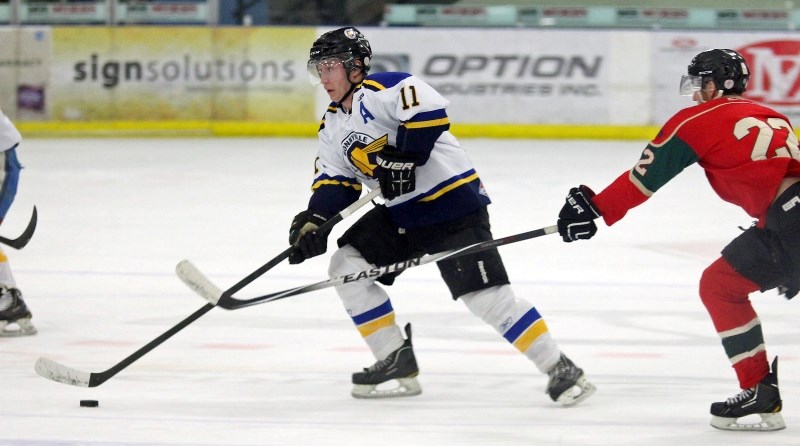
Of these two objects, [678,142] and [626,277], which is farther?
[626,277]

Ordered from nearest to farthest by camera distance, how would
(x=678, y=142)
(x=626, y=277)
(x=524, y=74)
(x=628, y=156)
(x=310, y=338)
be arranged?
(x=678, y=142)
(x=310, y=338)
(x=626, y=277)
(x=628, y=156)
(x=524, y=74)

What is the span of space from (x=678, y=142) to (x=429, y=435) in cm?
94

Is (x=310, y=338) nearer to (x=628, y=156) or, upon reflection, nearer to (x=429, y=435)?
(x=429, y=435)

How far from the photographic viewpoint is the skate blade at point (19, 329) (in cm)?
474

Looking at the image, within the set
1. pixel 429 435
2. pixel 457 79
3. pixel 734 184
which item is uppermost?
pixel 457 79

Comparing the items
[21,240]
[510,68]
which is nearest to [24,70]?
[510,68]

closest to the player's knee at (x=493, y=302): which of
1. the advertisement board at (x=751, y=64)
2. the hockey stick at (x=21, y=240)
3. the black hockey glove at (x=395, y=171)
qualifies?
the black hockey glove at (x=395, y=171)

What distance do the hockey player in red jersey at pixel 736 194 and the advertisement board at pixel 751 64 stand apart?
8.06 metres

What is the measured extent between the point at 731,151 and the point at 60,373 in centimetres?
194

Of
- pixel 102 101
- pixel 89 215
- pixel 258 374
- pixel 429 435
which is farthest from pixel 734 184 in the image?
pixel 102 101

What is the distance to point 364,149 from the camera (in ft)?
12.6

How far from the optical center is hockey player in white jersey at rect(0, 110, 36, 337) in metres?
4.70

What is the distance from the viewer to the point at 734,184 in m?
3.34

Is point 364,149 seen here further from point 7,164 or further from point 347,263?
point 7,164
